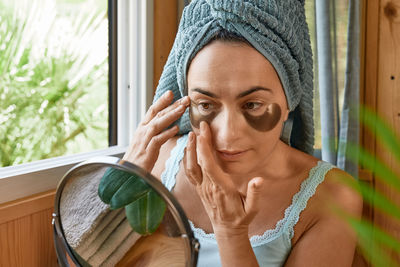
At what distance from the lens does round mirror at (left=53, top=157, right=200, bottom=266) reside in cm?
64

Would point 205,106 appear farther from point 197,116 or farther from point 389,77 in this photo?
point 389,77

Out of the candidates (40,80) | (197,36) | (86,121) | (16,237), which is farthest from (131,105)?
(197,36)

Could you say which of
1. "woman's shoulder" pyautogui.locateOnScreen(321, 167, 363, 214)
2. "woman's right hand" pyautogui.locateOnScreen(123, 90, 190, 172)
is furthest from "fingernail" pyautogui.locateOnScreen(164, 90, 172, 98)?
"woman's shoulder" pyautogui.locateOnScreen(321, 167, 363, 214)

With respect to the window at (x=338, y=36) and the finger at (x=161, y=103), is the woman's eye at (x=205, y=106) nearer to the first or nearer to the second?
the finger at (x=161, y=103)

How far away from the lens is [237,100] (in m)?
0.86

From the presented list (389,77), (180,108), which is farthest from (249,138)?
(389,77)

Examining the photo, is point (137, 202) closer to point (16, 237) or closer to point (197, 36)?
point (197, 36)

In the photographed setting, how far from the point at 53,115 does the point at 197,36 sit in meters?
0.97

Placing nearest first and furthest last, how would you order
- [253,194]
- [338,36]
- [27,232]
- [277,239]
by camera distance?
1. [253,194]
2. [277,239]
3. [27,232]
4. [338,36]

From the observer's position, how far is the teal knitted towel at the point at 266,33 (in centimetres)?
85

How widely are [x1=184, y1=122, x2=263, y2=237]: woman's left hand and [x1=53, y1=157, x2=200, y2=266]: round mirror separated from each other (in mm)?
174

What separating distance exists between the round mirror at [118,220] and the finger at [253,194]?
0.18m

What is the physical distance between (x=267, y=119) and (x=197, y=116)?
0.48 ft

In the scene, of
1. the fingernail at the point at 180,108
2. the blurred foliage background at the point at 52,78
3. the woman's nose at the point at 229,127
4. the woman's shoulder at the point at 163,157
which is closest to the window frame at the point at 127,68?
the blurred foliage background at the point at 52,78
